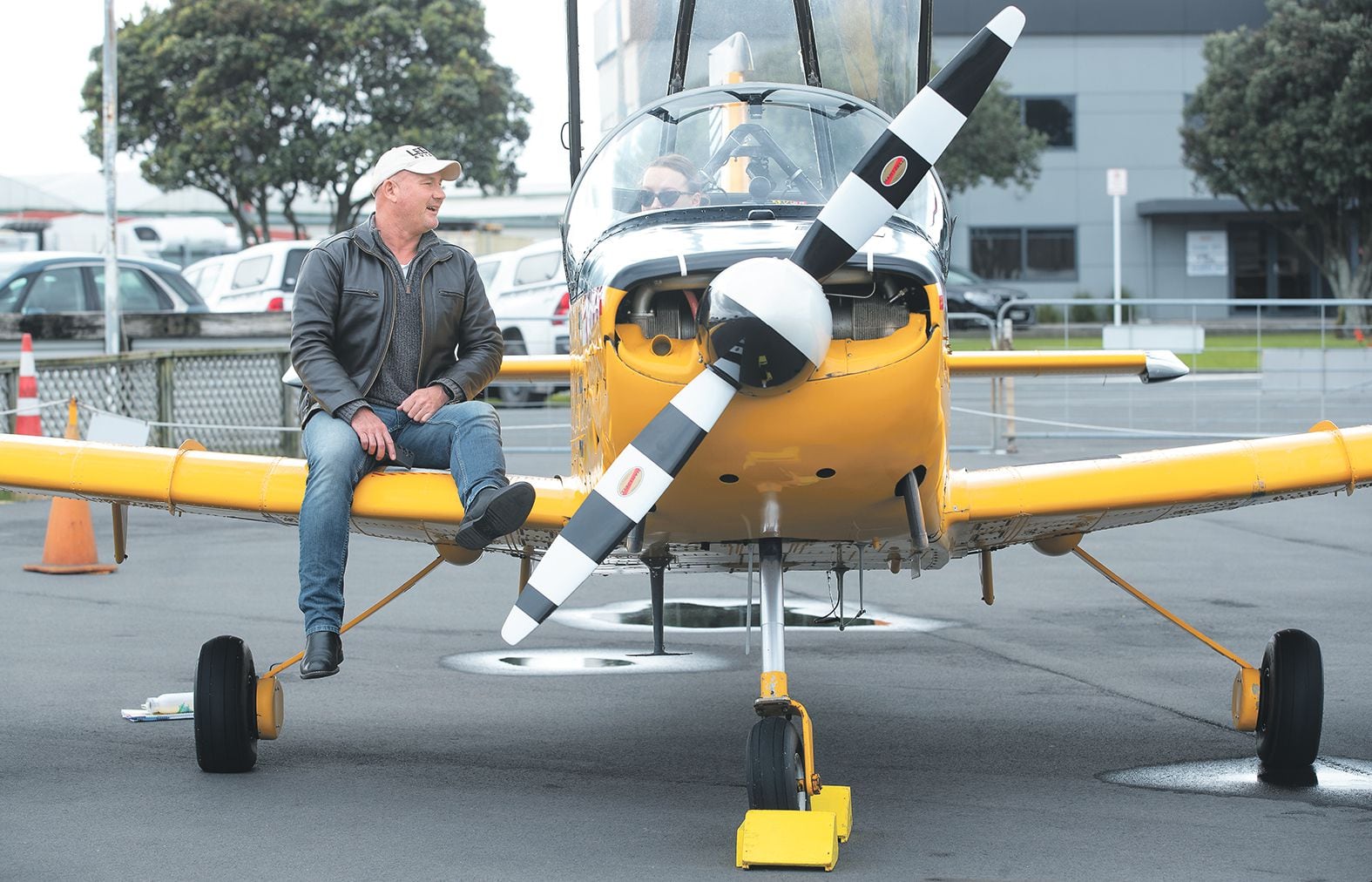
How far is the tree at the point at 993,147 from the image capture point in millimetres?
42938

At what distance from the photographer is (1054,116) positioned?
4706cm

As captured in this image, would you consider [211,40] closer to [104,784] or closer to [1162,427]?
[1162,427]

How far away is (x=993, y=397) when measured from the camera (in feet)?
56.6

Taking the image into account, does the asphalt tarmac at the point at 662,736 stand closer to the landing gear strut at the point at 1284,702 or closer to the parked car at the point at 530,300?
the landing gear strut at the point at 1284,702

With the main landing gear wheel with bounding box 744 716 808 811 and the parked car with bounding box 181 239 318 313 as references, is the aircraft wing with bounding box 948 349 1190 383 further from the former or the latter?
the parked car with bounding box 181 239 318 313

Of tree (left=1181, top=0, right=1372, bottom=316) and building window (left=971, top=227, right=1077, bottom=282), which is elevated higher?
tree (left=1181, top=0, right=1372, bottom=316)

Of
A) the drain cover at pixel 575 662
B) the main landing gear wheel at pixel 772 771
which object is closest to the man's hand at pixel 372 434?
the main landing gear wheel at pixel 772 771

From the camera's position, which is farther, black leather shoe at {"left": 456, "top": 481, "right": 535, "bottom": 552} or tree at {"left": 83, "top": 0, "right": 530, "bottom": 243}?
tree at {"left": 83, "top": 0, "right": 530, "bottom": 243}

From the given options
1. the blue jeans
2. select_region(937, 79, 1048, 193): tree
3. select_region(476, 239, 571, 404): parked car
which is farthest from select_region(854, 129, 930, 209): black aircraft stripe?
select_region(937, 79, 1048, 193): tree

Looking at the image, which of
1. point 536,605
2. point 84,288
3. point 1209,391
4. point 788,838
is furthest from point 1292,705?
point 84,288

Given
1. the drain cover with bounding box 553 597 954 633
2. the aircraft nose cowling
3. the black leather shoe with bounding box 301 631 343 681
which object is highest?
the aircraft nose cowling

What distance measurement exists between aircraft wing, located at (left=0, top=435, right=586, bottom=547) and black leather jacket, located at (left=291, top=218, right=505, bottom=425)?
11.6 inches

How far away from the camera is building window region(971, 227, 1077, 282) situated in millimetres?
46938

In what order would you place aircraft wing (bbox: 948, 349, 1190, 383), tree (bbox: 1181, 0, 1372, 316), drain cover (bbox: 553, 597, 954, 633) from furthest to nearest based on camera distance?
tree (bbox: 1181, 0, 1372, 316), drain cover (bbox: 553, 597, 954, 633), aircraft wing (bbox: 948, 349, 1190, 383)
